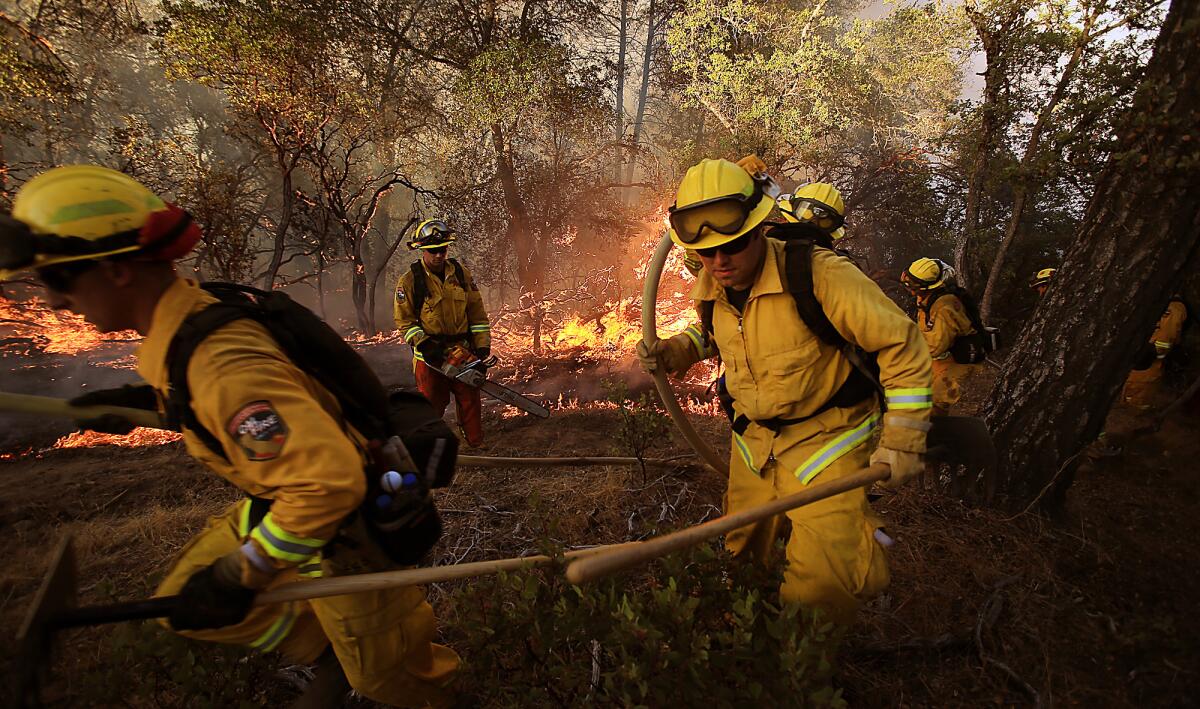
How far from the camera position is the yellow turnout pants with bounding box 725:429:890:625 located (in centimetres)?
227

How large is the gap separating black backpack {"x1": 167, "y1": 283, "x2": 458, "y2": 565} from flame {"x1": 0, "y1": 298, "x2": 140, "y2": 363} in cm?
1497

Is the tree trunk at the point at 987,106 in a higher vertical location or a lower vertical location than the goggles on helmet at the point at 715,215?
higher

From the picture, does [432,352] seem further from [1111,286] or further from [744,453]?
[1111,286]

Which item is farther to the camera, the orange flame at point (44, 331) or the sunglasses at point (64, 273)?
the orange flame at point (44, 331)

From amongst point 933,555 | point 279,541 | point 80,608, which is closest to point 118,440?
point 80,608

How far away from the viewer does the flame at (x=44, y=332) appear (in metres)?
12.8

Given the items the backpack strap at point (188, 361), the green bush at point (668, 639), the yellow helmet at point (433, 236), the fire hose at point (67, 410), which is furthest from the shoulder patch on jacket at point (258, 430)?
the yellow helmet at point (433, 236)

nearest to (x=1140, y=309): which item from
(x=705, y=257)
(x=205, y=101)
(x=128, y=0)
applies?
(x=705, y=257)

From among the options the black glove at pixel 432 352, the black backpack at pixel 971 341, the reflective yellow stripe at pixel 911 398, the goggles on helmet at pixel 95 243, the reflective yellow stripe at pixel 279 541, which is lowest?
the black glove at pixel 432 352

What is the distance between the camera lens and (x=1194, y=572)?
3607 mm

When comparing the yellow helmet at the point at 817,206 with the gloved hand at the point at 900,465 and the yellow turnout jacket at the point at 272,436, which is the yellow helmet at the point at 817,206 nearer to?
the gloved hand at the point at 900,465

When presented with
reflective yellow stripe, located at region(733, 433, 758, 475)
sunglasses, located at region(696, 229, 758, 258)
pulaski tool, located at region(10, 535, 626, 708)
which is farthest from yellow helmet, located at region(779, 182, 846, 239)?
pulaski tool, located at region(10, 535, 626, 708)

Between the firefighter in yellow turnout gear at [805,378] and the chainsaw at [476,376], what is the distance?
3.42m

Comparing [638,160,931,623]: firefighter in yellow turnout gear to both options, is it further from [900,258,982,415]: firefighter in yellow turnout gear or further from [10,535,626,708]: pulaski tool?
[900,258,982,415]: firefighter in yellow turnout gear
